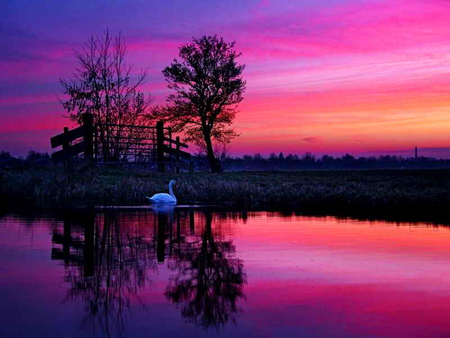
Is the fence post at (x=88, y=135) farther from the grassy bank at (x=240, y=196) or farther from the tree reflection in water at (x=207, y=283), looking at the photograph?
the tree reflection in water at (x=207, y=283)

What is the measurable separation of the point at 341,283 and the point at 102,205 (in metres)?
12.4

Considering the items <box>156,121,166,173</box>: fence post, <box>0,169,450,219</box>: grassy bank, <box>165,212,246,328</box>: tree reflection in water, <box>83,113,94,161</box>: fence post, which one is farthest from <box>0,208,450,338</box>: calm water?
<box>156,121,166,173</box>: fence post

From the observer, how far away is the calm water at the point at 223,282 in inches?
196

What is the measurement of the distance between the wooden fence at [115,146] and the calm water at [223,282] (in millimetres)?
11057

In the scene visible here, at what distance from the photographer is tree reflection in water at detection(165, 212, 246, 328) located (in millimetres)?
5285

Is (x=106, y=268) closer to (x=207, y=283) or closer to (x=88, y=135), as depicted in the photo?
(x=207, y=283)

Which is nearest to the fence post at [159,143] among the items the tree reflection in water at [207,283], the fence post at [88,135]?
the fence post at [88,135]

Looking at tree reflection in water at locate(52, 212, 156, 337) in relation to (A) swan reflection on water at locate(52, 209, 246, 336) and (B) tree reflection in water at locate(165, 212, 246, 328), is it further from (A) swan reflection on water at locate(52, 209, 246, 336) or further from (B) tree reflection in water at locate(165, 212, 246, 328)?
(B) tree reflection in water at locate(165, 212, 246, 328)

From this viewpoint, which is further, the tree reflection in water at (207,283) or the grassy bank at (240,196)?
the grassy bank at (240,196)

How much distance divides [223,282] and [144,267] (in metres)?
1.43

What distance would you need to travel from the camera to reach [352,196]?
19.9 metres

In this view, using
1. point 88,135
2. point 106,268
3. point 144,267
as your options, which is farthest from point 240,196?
point 106,268

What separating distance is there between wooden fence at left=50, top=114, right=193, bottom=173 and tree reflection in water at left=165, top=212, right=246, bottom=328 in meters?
14.5

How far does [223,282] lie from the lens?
21.7 ft
